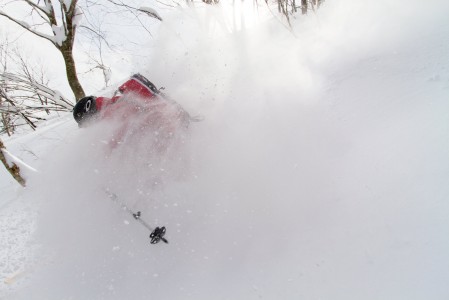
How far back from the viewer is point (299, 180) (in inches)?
151

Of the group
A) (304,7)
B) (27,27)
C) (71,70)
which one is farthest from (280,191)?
(27,27)

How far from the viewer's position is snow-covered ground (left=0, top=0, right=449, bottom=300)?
2.92 metres

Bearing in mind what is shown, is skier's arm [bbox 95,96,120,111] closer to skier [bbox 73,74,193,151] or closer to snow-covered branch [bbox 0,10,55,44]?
skier [bbox 73,74,193,151]

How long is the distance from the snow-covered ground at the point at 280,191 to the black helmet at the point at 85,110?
249 mm

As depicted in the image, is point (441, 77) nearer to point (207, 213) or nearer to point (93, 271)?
point (207, 213)

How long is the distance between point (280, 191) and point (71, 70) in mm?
6585

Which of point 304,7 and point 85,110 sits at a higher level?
point 85,110

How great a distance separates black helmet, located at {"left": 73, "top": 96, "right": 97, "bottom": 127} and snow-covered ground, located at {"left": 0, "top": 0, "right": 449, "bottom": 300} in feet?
0.82

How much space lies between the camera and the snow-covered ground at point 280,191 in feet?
9.57

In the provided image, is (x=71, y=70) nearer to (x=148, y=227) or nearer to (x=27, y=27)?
(x=27, y=27)

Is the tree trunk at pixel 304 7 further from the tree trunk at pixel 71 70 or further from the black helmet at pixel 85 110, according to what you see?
the black helmet at pixel 85 110

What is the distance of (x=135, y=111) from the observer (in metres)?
4.35

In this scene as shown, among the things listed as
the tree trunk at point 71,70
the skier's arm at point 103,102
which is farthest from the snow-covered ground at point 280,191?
the tree trunk at point 71,70

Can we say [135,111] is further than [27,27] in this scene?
No
